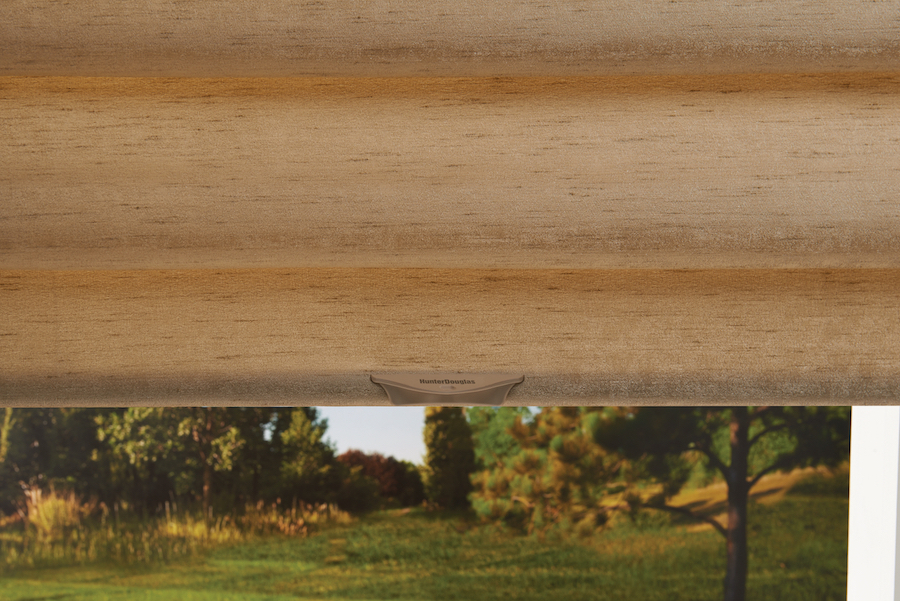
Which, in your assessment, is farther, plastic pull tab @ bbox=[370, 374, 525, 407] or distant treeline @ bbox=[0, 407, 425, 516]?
distant treeline @ bbox=[0, 407, 425, 516]

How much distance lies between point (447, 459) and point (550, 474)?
25 cm

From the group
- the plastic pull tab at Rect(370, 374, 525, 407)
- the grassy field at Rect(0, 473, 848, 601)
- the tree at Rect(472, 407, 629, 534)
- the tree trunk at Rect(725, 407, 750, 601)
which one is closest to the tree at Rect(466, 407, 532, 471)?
the tree at Rect(472, 407, 629, 534)

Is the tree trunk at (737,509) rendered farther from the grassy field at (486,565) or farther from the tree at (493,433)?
the tree at (493,433)

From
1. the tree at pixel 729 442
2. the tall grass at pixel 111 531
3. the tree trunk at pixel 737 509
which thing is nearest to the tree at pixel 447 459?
the tall grass at pixel 111 531

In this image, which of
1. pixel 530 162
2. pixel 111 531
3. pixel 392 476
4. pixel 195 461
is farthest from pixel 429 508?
pixel 530 162

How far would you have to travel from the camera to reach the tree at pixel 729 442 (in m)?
1.25

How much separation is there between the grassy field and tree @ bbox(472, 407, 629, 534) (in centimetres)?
5

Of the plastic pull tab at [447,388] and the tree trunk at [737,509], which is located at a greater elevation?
the plastic pull tab at [447,388]

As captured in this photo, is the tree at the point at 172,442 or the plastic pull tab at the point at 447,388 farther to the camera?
the tree at the point at 172,442

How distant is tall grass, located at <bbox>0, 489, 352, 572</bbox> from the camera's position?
1185 millimetres

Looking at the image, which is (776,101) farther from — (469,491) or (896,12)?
(469,491)

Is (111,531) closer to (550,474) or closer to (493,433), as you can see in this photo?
(493,433)

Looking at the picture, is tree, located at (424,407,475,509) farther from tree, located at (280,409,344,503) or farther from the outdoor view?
tree, located at (280,409,344,503)

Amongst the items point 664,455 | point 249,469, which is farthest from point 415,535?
point 664,455
